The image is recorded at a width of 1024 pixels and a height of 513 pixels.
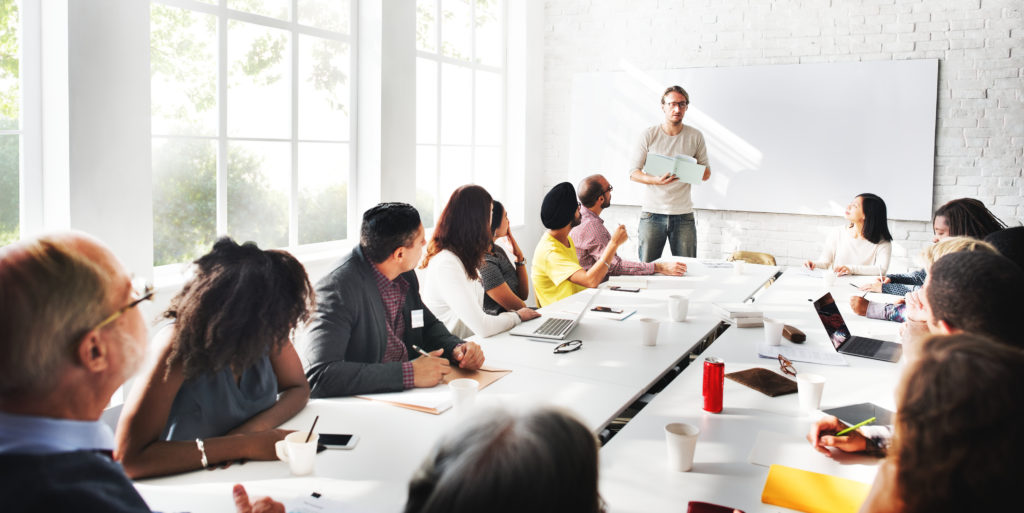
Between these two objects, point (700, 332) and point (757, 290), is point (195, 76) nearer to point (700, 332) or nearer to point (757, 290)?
point (700, 332)

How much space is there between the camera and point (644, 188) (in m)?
6.72

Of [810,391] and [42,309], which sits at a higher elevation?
[42,309]

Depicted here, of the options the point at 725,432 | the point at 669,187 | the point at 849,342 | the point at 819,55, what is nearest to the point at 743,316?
the point at 849,342

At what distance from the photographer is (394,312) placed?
105 inches

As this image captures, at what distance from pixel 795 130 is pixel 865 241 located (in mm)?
1754

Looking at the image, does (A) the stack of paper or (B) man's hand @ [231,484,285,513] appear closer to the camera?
(B) man's hand @ [231,484,285,513]

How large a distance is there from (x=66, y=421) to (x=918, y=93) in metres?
6.24

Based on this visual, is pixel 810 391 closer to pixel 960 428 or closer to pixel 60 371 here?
pixel 960 428

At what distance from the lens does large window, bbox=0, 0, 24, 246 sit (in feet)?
10.4

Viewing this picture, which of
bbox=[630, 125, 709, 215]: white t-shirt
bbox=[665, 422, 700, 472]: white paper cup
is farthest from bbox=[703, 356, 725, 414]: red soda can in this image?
bbox=[630, 125, 709, 215]: white t-shirt

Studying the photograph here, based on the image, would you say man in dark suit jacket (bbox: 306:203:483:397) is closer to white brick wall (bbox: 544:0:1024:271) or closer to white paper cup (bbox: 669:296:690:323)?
white paper cup (bbox: 669:296:690:323)

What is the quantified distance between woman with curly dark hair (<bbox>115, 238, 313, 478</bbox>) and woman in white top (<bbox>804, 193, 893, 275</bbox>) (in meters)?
3.73

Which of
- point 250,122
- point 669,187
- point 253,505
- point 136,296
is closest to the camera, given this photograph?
point 136,296

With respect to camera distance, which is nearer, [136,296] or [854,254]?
[136,296]
